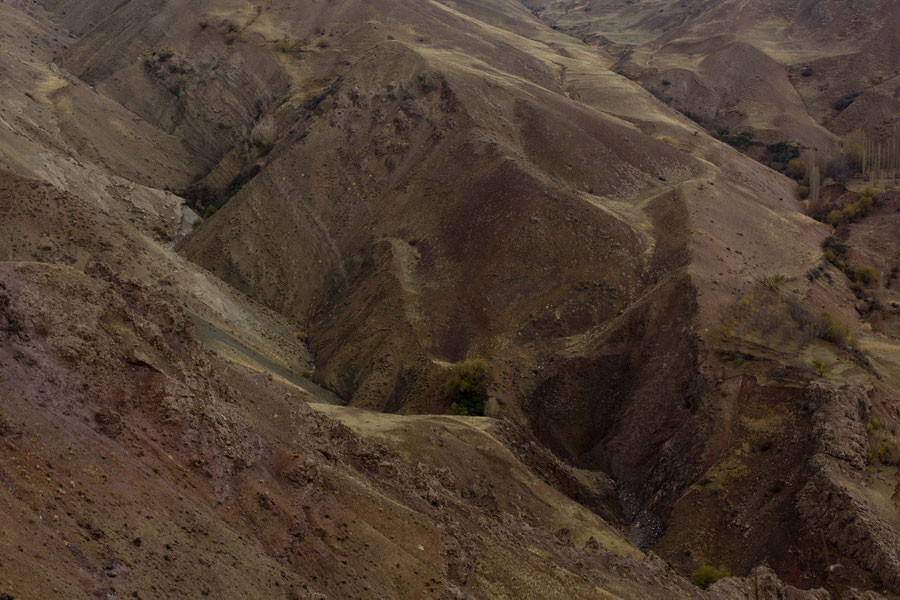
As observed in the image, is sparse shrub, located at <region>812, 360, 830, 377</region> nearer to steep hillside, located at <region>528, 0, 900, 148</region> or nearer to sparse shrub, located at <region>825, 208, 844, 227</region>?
sparse shrub, located at <region>825, 208, 844, 227</region>

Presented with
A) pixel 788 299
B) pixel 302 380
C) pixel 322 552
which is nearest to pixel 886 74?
pixel 788 299

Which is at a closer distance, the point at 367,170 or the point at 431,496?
the point at 431,496

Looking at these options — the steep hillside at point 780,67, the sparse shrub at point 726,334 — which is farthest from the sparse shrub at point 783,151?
the sparse shrub at point 726,334

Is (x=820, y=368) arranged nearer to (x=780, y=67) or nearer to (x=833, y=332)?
(x=833, y=332)

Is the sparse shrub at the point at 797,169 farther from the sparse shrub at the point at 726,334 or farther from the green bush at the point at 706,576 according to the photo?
the green bush at the point at 706,576

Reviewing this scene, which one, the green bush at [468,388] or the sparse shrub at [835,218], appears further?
the sparse shrub at [835,218]

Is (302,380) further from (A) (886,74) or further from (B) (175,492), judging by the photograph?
(A) (886,74)

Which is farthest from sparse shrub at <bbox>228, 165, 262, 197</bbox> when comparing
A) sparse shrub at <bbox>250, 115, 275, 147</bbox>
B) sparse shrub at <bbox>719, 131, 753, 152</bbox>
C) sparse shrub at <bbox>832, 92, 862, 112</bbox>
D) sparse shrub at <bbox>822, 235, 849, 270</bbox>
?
sparse shrub at <bbox>832, 92, 862, 112</bbox>
